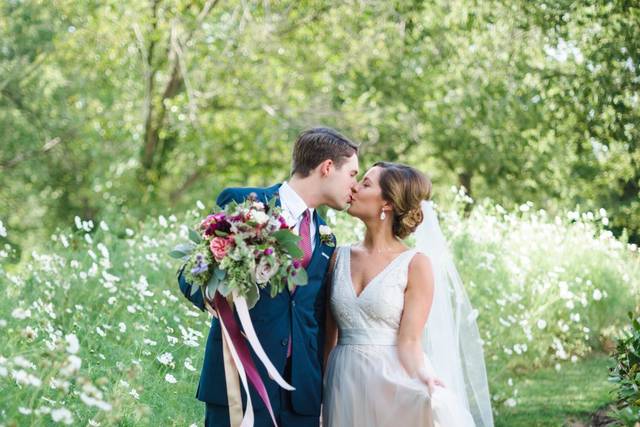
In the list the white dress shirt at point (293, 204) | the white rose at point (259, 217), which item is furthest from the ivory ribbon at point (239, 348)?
the white dress shirt at point (293, 204)

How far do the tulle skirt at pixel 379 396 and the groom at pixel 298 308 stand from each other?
180mm

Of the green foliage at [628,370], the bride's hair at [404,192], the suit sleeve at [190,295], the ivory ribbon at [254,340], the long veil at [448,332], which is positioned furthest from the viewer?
the long veil at [448,332]

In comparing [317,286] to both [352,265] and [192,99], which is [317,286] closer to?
[352,265]

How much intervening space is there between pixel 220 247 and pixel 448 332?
1.89 metres

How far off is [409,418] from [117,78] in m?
13.9

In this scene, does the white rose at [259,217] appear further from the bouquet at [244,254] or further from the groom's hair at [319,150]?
the groom's hair at [319,150]

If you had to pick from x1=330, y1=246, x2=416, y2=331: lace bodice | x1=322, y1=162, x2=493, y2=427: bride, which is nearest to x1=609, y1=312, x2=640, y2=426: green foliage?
x1=322, y1=162, x2=493, y2=427: bride

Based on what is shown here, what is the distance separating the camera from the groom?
3811 millimetres

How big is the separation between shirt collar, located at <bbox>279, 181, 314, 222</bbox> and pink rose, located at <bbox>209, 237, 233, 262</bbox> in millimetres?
595

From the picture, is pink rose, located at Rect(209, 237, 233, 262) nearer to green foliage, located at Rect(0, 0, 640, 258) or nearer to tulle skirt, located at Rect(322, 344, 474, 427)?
tulle skirt, located at Rect(322, 344, 474, 427)

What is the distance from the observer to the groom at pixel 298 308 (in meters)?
3.81

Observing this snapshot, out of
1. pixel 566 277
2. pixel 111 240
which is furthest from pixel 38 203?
pixel 566 277

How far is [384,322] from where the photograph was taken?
4.25m

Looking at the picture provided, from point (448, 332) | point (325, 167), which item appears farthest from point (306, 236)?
point (448, 332)
